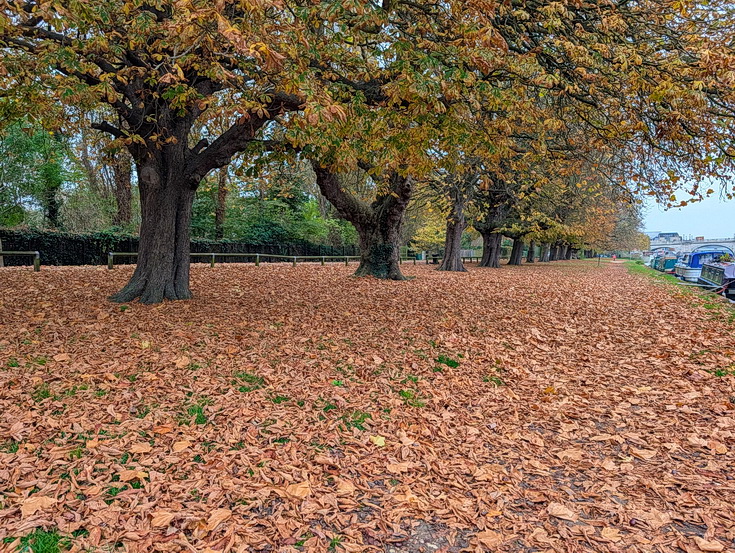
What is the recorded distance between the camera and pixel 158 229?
8.39 meters

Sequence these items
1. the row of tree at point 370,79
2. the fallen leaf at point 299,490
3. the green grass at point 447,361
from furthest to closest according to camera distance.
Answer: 1. the green grass at point 447,361
2. the row of tree at point 370,79
3. the fallen leaf at point 299,490

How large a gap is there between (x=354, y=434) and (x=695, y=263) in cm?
2707

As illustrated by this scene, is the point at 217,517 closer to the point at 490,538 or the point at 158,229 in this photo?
the point at 490,538

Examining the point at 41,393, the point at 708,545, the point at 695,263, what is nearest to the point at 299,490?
the point at 708,545

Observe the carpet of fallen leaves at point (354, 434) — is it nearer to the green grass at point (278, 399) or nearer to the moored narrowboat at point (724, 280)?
the green grass at point (278, 399)

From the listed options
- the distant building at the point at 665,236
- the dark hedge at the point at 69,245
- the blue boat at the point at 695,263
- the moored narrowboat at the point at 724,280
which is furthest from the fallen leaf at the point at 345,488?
the distant building at the point at 665,236

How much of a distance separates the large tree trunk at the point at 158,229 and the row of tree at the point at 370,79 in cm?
3

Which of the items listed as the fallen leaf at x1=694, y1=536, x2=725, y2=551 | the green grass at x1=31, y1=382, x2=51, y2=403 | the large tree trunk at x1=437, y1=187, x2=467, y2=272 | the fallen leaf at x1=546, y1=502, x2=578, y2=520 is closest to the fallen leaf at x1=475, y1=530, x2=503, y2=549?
the fallen leaf at x1=546, y1=502, x2=578, y2=520

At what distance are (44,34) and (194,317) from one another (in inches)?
187

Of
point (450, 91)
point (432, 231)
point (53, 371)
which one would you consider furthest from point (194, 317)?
point (432, 231)

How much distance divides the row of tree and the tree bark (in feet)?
15.8

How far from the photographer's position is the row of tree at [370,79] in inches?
201

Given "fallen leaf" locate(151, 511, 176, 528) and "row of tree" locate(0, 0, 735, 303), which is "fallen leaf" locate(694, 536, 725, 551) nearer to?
"fallen leaf" locate(151, 511, 176, 528)

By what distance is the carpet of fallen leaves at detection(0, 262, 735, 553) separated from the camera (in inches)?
103
